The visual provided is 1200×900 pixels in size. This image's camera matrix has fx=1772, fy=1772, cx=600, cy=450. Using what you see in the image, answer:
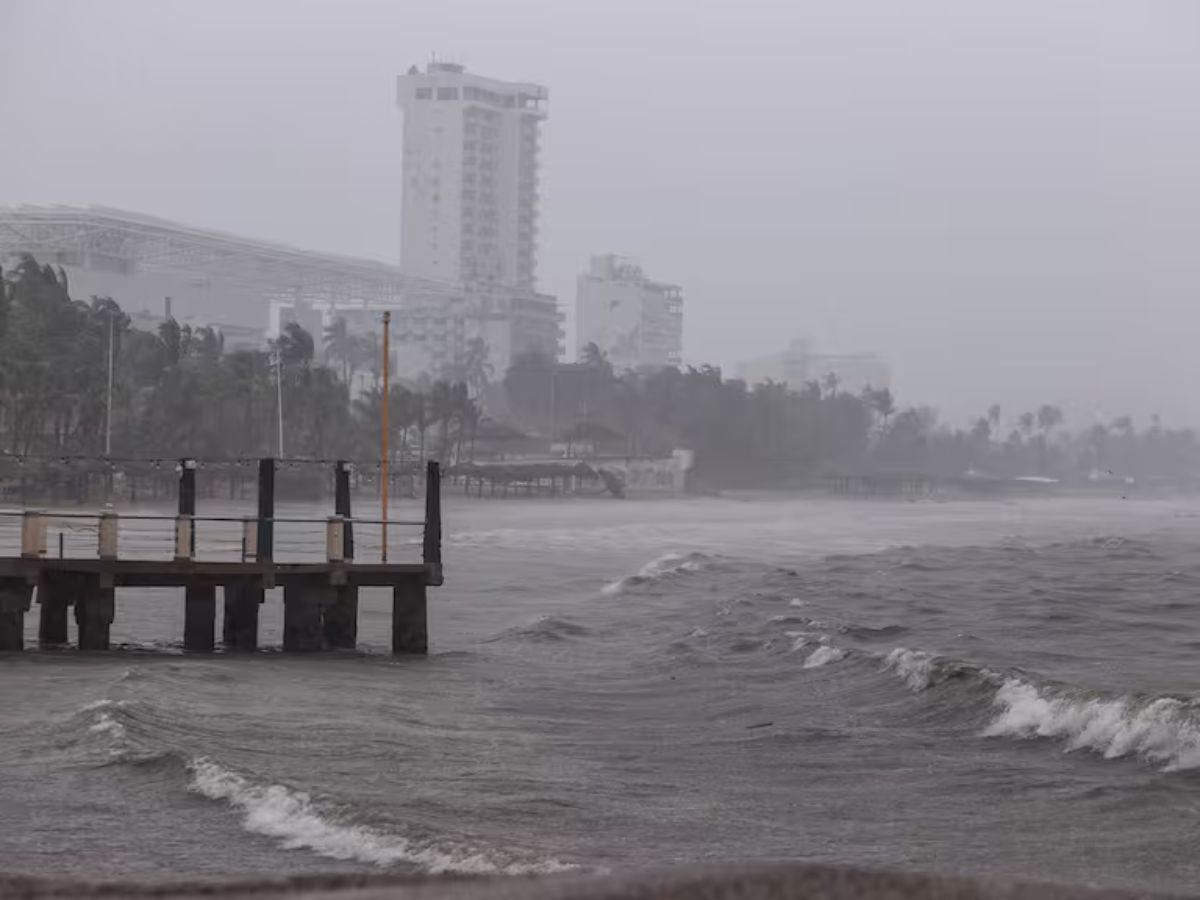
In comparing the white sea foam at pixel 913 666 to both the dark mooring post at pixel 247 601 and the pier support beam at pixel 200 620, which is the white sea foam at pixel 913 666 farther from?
the pier support beam at pixel 200 620

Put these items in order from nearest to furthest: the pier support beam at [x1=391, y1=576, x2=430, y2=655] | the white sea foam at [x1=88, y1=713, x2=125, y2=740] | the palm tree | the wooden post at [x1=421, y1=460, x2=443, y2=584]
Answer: the white sea foam at [x1=88, y1=713, x2=125, y2=740]
the wooden post at [x1=421, y1=460, x2=443, y2=584]
the pier support beam at [x1=391, y1=576, x2=430, y2=655]
the palm tree

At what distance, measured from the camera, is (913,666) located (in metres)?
23.8

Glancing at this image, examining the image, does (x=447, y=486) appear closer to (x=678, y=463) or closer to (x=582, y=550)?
(x=678, y=463)

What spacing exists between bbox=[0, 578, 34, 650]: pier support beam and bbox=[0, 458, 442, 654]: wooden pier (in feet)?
0.04

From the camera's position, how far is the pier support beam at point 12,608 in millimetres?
24000

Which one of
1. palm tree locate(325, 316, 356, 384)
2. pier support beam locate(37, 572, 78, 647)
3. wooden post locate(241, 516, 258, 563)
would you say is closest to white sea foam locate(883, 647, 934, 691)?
wooden post locate(241, 516, 258, 563)

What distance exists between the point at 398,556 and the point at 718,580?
28.9 feet

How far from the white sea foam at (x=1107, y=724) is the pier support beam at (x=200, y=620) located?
11.3 metres

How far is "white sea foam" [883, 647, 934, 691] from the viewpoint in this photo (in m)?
22.8

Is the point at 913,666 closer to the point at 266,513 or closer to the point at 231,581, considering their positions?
the point at 266,513

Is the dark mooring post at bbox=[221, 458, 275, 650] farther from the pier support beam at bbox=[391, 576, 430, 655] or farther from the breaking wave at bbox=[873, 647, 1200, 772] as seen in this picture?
the breaking wave at bbox=[873, 647, 1200, 772]

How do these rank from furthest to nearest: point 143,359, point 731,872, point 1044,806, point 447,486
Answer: point 447,486 → point 143,359 → point 1044,806 → point 731,872

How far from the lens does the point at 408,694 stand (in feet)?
69.9

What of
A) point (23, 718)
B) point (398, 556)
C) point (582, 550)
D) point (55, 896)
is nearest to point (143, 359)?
point (582, 550)
